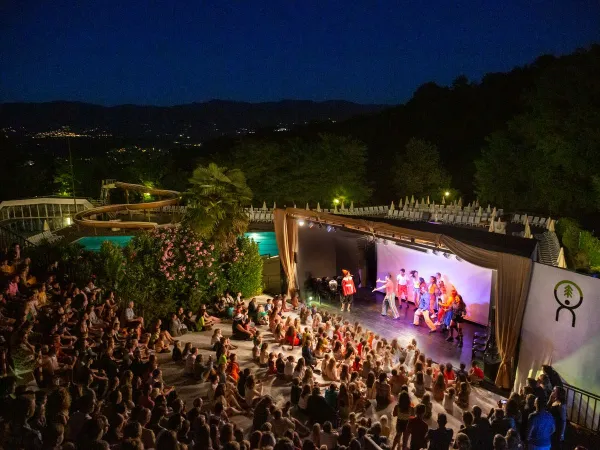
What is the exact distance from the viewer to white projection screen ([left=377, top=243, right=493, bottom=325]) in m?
12.2

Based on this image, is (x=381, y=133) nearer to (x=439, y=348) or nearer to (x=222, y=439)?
(x=439, y=348)

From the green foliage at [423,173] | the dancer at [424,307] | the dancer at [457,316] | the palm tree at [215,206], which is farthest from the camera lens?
the green foliage at [423,173]

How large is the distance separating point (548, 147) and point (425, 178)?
13.7 metres

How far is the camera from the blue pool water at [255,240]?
18.8 meters

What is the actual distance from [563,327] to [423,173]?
1214 inches

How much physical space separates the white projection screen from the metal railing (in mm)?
3755

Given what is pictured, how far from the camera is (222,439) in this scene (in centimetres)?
502

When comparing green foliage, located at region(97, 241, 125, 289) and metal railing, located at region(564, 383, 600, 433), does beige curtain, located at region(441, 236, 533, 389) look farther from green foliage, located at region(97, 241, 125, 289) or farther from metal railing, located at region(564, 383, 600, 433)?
green foliage, located at region(97, 241, 125, 289)

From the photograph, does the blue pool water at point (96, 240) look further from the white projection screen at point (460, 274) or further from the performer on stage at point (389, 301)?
the white projection screen at point (460, 274)

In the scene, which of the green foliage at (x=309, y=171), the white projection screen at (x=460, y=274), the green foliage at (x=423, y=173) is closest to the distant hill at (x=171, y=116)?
the green foliage at (x=423, y=173)

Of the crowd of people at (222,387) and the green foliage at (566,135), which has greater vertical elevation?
the green foliage at (566,135)

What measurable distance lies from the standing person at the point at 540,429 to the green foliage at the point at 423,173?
107 feet

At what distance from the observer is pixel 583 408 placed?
25.5 feet

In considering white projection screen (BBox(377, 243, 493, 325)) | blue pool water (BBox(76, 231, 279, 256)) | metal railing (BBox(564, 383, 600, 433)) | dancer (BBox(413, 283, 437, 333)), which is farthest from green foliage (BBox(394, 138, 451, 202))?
metal railing (BBox(564, 383, 600, 433))
